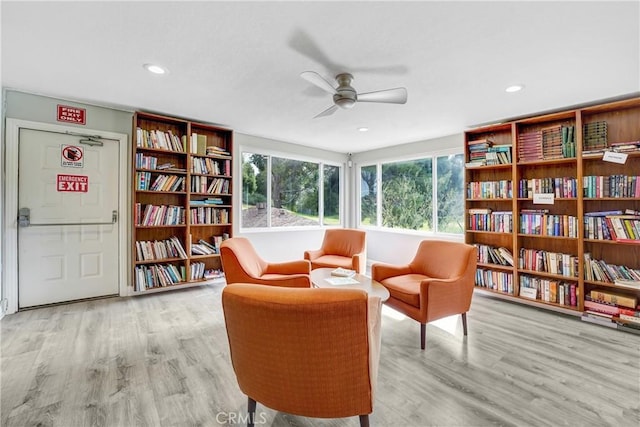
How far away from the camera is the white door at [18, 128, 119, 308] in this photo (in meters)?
3.10

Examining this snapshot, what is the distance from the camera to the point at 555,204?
3.46m

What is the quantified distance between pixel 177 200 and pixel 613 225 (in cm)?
521

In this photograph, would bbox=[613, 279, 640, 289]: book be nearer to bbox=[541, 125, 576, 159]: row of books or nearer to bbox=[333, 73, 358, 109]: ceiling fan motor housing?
bbox=[541, 125, 576, 159]: row of books

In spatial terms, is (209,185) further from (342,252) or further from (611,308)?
(611,308)

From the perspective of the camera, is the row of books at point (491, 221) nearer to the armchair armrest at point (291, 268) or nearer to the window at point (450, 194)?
the window at point (450, 194)

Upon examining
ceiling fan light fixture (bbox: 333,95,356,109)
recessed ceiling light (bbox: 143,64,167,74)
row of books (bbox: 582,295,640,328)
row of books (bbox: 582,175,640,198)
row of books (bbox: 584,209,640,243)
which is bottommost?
row of books (bbox: 582,295,640,328)

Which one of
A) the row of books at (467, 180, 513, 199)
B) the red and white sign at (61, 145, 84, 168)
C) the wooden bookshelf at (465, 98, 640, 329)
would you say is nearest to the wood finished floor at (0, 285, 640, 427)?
the wooden bookshelf at (465, 98, 640, 329)

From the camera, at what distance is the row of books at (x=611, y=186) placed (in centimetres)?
283

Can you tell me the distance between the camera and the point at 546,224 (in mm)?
3352

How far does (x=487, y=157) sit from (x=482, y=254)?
1.32 m

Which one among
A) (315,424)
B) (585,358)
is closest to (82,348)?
(315,424)

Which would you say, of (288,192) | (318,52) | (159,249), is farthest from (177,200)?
(318,52)

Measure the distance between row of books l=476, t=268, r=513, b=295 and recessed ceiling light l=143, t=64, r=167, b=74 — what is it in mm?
4369

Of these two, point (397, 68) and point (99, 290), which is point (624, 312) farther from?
point (99, 290)
